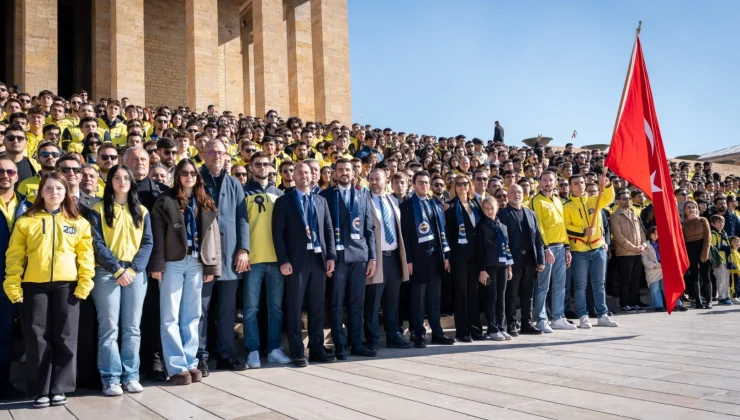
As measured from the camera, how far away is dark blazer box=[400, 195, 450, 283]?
774 centimetres

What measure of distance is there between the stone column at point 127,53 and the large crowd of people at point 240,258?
33.4 ft

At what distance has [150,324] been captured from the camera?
6.01m

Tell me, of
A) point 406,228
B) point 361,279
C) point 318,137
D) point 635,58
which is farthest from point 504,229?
point 318,137

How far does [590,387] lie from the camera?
509 centimetres

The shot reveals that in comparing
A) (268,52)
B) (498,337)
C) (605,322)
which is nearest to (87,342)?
(498,337)

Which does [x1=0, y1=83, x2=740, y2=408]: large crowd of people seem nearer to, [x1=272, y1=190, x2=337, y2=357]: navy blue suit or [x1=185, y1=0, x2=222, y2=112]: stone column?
[x1=272, y1=190, x2=337, y2=357]: navy blue suit

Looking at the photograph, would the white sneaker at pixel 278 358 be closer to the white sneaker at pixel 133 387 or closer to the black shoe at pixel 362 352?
the black shoe at pixel 362 352

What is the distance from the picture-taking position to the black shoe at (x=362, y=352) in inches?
272

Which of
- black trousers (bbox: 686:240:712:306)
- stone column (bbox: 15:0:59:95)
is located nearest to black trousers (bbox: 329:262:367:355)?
black trousers (bbox: 686:240:712:306)

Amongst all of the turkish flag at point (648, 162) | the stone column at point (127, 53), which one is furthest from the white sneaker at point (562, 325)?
the stone column at point (127, 53)

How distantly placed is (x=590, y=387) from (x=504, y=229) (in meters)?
3.47

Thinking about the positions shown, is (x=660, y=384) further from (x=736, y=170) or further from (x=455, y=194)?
(x=736, y=170)

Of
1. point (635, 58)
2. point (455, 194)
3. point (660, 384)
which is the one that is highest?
point (635, 58)

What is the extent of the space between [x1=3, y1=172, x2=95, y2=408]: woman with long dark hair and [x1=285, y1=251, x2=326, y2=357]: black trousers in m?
2.11
